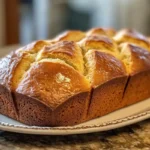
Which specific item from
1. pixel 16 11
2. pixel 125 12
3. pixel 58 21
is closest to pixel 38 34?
pixel 58 21

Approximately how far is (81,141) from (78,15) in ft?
10.5

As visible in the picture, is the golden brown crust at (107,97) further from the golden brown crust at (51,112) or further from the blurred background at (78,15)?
the blurred background at (78,15)

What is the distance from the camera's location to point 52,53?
3.09 ft

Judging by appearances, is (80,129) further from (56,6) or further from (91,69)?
(56,6)

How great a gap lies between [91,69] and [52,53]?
106mm

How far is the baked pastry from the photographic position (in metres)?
0.84

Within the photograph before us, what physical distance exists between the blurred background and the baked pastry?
2505mm

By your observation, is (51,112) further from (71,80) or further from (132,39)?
(132,39)

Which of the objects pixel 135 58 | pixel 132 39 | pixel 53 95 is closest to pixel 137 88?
pixel 135 58

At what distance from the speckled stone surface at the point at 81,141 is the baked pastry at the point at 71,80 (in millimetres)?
46

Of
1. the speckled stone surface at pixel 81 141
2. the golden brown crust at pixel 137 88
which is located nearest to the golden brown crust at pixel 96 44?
the golden brown crust at pixel 137 88

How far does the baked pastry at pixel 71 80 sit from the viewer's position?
84cm

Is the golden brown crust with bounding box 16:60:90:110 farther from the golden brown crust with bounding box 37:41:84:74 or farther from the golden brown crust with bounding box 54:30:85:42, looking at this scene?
the golden brown crust with bounding box 54:30:85:42

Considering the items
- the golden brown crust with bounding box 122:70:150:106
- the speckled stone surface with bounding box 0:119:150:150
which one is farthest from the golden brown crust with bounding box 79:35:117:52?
the speckled stone surface with bounding box 0:119:150:150
